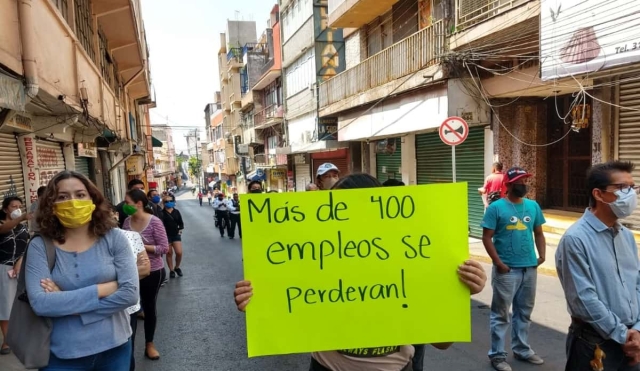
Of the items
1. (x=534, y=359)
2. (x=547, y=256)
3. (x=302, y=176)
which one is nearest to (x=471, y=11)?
(x=547, y=256)

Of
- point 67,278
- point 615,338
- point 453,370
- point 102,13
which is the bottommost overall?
point 453,370

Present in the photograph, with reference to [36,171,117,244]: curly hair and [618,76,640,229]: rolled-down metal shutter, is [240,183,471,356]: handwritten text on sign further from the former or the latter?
[618,76,640,229]: rolled-down metal shutter

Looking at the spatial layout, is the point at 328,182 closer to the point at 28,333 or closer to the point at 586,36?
the point at 28,333

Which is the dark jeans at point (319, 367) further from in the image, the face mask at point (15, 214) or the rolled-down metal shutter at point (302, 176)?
the rolled-down metal shutter at point (302, 176)

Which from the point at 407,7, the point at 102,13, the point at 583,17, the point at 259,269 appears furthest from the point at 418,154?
the point at 259,269

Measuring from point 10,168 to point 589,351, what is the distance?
327 inches

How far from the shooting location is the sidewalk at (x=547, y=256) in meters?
7.33

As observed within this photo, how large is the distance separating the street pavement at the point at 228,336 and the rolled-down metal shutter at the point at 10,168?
2.97 metres

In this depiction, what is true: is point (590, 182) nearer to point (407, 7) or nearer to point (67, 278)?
point (67, 278)

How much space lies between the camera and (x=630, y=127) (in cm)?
795

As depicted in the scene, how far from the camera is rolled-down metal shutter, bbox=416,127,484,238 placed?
11.5 meters

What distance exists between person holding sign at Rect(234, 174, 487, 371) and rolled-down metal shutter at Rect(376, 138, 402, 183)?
1351 centimetres

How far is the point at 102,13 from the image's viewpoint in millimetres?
11438

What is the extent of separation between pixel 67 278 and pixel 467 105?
10000 mm
